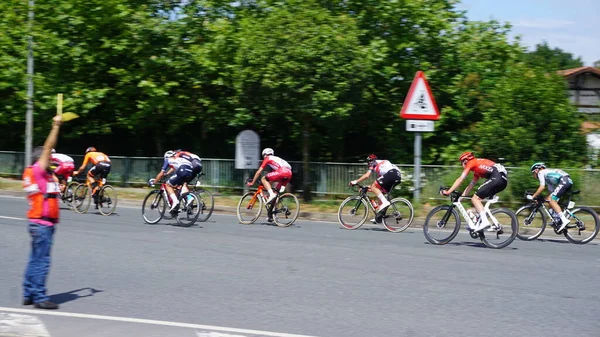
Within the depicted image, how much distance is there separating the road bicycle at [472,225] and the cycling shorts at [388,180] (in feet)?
7.52

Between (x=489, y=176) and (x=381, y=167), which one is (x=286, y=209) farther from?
(x=489, y=176)

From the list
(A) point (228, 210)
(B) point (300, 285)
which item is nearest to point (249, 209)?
(A) point (228, 210)

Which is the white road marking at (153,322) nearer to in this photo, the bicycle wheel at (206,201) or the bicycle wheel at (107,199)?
the bicycle wheel at (206,201)

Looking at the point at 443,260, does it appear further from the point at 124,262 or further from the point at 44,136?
the point at 44,136

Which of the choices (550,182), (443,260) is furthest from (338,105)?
(443,260)

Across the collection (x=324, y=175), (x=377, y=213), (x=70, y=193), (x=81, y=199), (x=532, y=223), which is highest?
(x=324, y=175)

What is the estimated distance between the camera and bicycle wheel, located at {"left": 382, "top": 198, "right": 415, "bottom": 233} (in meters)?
15.5

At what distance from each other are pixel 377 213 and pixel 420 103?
9.09ft

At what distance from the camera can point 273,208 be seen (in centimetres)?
1630

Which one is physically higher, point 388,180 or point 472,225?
point 388,180

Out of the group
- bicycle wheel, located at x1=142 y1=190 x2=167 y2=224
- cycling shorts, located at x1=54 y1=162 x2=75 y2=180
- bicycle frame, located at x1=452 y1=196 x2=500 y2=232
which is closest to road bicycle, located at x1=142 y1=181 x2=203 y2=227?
bicycle wheel, located at x1=142 y1=190 x2=167 y2=224

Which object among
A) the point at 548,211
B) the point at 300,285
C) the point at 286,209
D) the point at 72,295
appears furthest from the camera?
the point at 286,209

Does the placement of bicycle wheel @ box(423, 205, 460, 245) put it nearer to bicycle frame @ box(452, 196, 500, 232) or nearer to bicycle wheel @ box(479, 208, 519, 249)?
bicycle frame @ box(452, 196, 500, 232)

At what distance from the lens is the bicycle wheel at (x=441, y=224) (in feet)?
43.9
